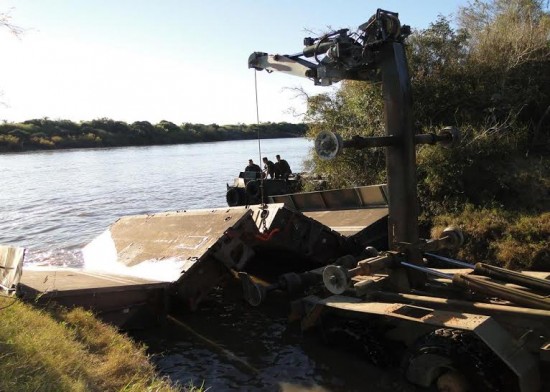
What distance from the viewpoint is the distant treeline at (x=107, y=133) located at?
6806 centimetres

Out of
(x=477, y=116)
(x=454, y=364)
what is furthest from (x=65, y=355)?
(x=477, y=116)

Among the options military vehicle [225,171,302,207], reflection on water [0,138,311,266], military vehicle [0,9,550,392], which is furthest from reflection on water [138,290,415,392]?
military vehicle [225,171,302,207]

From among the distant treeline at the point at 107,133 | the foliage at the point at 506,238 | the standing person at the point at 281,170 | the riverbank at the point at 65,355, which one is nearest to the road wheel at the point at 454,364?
the riverbank at the point at 65,355

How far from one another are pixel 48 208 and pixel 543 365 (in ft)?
75.5

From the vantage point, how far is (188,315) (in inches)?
359

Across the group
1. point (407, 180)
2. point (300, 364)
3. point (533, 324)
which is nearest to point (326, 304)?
point (300, 364)

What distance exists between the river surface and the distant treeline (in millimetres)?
29756

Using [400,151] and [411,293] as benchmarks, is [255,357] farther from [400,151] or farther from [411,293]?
[400,151]

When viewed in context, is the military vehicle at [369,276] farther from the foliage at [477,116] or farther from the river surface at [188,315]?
the foliage at [477,116]

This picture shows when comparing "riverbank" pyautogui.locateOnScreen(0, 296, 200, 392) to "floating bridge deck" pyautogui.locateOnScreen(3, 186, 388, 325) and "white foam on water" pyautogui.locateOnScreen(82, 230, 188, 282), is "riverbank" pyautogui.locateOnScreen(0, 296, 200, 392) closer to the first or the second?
"floating bridge deck" pyautogui.locateOnScreen(3, 186, 388, 325)

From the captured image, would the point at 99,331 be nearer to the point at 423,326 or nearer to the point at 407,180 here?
the point at 423,326

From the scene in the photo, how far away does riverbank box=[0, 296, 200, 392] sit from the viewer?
4.26 meters

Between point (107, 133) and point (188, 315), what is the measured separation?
234 feet

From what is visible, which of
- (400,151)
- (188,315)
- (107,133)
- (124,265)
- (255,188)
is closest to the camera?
(400,151)
